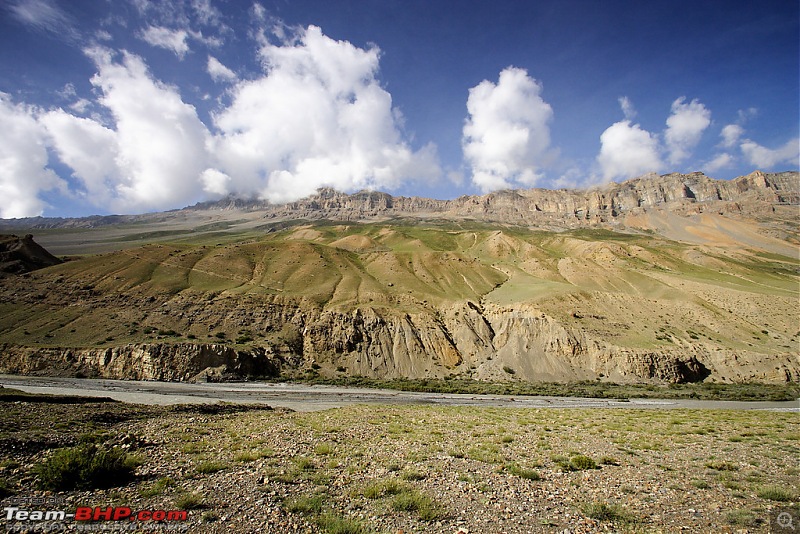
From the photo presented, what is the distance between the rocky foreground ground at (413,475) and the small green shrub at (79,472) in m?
0.32

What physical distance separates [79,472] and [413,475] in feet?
33.0

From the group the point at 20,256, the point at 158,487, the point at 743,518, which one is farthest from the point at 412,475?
the point at 20,256

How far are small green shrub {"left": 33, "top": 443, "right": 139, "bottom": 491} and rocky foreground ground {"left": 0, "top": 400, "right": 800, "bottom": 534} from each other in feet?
1.05

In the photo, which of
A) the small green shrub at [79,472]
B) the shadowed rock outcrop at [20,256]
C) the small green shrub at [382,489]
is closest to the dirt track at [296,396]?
the small green shrub at [79,472]

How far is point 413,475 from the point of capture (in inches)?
496

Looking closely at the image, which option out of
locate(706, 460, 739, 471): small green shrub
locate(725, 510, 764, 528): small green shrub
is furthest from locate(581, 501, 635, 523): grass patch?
locate(706, 460, 739, 471): small green shrub

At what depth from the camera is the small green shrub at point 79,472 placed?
972 cm

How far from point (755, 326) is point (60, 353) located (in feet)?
432

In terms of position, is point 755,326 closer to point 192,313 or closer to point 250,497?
point 250,497

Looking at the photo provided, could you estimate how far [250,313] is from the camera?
71000 millimetres

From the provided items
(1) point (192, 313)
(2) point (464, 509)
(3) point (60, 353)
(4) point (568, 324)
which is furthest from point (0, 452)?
(4) point (568, 324)

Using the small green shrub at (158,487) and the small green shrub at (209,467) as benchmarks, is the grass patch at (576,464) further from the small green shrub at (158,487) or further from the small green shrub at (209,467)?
the small green shrub at (158,487)

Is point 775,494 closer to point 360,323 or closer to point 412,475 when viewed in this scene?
point 412,475

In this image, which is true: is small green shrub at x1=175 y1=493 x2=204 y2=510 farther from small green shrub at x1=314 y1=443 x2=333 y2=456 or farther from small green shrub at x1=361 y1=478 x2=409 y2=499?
small green shrub at x1=314 y1=443 x2=333 y2=456
